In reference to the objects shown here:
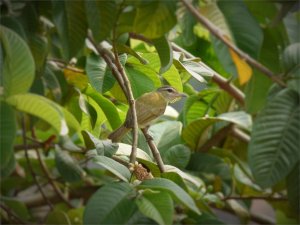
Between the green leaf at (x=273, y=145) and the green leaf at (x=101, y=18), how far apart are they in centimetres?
34

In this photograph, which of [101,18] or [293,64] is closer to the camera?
[101,18]

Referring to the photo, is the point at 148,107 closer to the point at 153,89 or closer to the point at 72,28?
the point at 153,89

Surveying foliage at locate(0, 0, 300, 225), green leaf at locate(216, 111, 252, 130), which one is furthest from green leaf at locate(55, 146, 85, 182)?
green leaf at locate(216, 111, 252, 130)

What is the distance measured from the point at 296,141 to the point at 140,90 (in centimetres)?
27

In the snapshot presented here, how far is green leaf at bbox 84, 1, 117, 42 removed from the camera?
709 mm

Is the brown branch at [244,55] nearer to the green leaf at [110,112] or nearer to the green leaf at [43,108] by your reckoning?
the green leaf at [110,112]

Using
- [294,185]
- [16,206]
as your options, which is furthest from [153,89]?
[16,206]

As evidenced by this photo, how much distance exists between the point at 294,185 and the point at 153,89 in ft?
1.29

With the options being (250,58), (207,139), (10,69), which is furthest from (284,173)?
(10,69)

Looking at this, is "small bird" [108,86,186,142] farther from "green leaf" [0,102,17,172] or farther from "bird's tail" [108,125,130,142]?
"green leaf" [0,102,17,172]

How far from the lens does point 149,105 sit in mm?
A: 926

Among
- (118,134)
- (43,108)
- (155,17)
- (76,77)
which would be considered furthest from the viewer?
(76,77)

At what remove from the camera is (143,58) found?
87cm

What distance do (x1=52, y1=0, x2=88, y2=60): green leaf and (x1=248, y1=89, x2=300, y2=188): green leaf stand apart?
0.34 m
